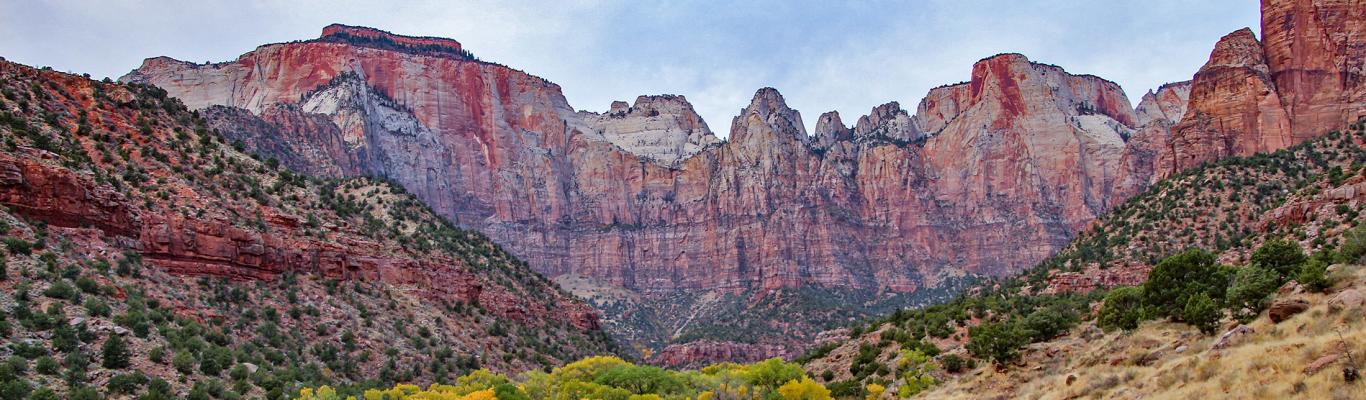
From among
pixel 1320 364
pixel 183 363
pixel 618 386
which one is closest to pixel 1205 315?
pixel 1320 364

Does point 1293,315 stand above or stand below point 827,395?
above

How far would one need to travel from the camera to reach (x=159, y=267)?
56.7 metres

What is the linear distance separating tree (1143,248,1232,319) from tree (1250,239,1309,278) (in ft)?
6.06

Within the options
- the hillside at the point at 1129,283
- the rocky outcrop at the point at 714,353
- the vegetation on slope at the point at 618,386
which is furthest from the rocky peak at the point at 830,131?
the vegetation on slope at the point at 618,386

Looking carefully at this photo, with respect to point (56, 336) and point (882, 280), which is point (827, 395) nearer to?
point (56, 336)

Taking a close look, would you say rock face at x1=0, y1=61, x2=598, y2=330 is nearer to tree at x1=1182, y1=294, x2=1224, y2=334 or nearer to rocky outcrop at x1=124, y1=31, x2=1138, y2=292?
tree at x1=1182, y1=294, x2=1224, y2=334

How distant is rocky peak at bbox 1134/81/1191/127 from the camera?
190375mm

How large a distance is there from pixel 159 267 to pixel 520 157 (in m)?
136

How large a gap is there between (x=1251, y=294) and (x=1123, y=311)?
12.2 m

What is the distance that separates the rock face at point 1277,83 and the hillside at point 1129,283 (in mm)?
7685

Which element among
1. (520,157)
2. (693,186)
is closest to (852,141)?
(693,186)

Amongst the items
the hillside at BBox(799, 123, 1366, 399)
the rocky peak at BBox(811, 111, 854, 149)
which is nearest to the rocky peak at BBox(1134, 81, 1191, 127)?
the rocky peak at BBox(811, 111, 854, 149)

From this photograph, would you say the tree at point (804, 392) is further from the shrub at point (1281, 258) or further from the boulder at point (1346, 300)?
the boulder at point (1346, 300)

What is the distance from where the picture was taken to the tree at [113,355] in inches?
1706
